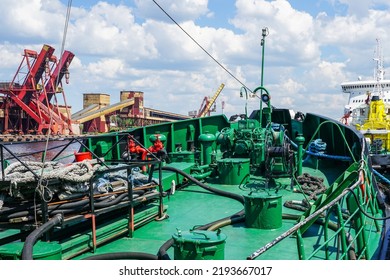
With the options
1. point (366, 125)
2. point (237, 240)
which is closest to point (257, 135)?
point (237, 240)

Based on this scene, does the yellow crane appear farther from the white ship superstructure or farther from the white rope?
the white rope

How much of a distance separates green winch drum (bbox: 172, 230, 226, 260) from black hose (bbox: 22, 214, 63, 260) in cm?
132

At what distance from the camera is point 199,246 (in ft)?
13.0

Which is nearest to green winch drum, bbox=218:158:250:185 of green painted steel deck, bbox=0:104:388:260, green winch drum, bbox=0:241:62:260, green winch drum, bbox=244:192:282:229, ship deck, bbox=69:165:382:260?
green painted steel deck, bbox=0:104:388:260

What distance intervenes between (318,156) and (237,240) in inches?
235

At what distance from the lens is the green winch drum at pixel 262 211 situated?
603 centimetres

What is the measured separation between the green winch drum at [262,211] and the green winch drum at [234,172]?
112 inches

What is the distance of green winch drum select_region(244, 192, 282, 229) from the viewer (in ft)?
19.8

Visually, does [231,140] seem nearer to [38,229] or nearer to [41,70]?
[38,229]

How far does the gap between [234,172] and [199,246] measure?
511cm

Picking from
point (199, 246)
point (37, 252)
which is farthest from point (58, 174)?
point (199, 246)

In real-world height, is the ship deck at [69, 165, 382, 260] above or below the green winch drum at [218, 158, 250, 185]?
below
